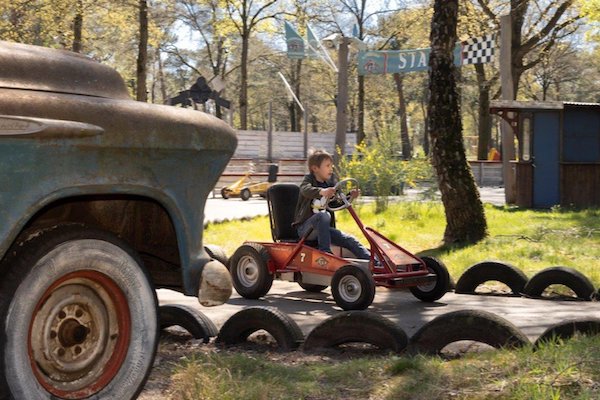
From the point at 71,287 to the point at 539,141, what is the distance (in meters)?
17.6

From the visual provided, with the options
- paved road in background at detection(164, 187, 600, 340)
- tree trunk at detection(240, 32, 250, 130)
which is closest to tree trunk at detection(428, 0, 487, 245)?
paved road in background at detection(164, 187, 600, 340)

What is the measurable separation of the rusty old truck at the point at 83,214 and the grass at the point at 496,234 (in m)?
6.12

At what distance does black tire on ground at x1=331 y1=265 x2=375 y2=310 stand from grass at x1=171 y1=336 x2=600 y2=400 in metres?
2.55

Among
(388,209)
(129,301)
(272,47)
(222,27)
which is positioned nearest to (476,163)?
(222,27)

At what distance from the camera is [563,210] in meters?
18.3

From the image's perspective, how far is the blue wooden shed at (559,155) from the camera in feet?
63.8

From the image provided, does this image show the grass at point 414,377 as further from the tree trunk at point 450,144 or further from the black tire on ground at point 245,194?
the black tire on ground at point 245,194

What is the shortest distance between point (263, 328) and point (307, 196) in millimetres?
2877

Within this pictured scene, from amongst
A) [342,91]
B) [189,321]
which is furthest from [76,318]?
[342,91]

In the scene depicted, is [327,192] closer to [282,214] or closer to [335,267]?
[335,267]

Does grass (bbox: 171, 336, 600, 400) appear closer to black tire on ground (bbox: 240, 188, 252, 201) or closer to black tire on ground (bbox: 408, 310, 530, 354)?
black tire on ground (bbox: 408, 310, 530, 354)

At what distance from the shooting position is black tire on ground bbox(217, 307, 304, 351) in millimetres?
5527

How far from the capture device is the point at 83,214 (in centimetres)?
395

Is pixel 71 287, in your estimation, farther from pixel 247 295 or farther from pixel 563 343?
pixel 247 295
